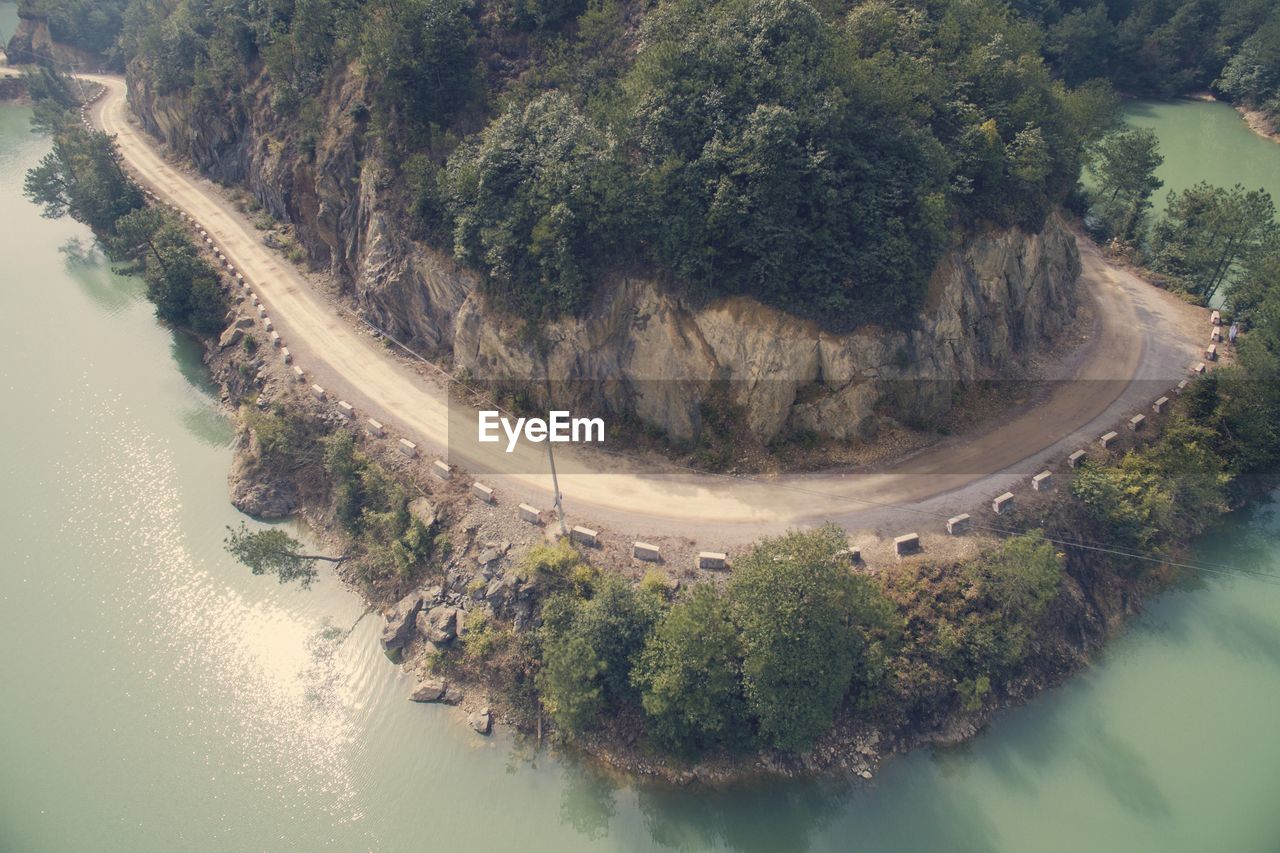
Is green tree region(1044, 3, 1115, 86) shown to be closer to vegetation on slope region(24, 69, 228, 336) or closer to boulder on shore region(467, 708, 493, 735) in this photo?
vegetation on slope region(24, 69, 228, 336)

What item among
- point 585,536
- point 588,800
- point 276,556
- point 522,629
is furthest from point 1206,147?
point 276,556

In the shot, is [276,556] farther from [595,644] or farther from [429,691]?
[595,644]

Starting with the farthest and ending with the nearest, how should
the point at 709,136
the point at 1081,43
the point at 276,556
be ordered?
the point at 1081,43 → the point at 276,556 → the point at 709,136

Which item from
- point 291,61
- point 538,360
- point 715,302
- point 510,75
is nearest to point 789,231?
point 715,302

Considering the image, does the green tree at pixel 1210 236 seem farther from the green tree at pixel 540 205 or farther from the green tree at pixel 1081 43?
the green tree at pixel 540 205

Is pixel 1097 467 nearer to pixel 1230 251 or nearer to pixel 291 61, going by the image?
pixel 1230 251

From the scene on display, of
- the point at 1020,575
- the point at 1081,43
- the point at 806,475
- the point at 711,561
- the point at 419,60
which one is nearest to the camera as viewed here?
the point at 1020,575

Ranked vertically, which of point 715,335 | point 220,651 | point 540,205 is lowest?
point 220,651
